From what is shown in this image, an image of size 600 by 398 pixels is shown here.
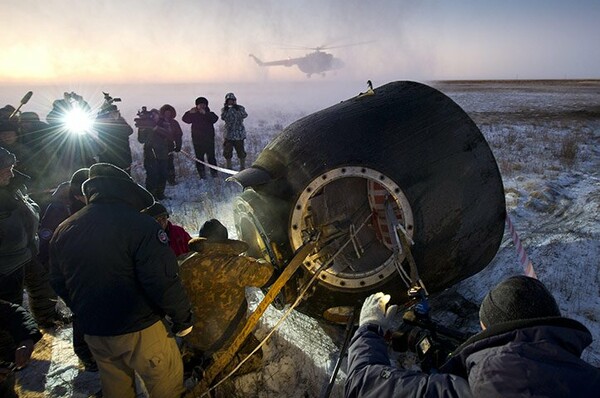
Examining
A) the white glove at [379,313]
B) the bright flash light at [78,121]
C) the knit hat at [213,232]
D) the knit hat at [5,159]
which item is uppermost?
the bright flash light at [78,121]

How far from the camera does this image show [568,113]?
18547 mm

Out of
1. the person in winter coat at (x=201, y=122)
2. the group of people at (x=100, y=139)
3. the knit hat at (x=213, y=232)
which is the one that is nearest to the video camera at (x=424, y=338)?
the knit hat at (x=213, y=232)

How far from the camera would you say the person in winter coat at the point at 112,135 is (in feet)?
23.1

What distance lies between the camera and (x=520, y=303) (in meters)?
1.60

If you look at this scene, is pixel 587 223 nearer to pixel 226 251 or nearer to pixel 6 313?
pixel 226 251

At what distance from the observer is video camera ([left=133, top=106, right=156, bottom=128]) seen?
333 inches

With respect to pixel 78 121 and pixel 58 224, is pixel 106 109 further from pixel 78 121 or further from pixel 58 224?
pixel 58 224

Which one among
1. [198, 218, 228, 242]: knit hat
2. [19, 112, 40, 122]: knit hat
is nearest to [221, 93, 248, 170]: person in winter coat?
[19, 112, 40, 122]: knit hat

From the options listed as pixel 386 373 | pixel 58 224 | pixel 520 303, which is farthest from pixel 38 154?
pixel 520 303

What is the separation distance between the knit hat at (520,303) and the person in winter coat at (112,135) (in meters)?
6.93

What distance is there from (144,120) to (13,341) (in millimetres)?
6563

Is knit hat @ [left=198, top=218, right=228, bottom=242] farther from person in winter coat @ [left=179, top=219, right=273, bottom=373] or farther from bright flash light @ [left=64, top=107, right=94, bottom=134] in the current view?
bright flash light @ [left=64, top=107, right=94, bottom=134]

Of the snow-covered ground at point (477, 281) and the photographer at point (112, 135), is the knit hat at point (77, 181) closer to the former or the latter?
the snow-covered ground at point (477, 281)

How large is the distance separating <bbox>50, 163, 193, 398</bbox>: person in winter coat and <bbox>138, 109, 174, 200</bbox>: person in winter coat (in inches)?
237
